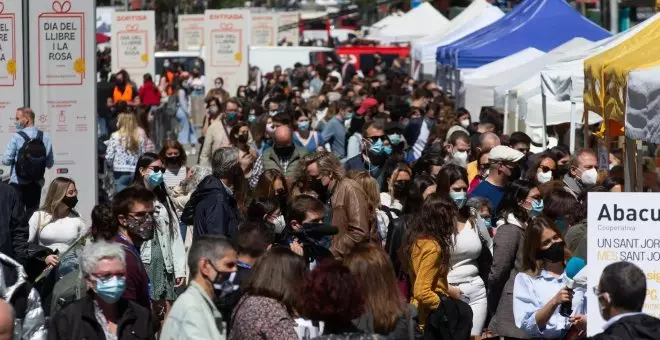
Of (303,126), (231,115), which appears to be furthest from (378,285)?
(231,115)

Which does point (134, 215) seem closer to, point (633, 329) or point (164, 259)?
point (164, 259)

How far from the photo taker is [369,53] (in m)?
53.1

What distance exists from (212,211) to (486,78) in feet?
43.4

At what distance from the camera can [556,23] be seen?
78.0ft

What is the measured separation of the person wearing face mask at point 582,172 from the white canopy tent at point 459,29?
66.9 ft

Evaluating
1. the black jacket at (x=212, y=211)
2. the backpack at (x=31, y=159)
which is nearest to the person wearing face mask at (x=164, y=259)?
the black jacket at (x=212, y=211)

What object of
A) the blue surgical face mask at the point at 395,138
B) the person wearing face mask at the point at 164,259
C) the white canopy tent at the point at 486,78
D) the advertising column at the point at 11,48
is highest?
the advertising column at the point at 11,48

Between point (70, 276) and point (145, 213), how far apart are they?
65 cm

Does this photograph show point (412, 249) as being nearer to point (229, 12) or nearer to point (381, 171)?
point (381, 171)

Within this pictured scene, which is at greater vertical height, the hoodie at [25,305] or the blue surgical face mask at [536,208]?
the blue surgical face mask at [536,208]

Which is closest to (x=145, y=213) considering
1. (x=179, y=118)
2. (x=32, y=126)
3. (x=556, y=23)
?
(x=32, y=126)

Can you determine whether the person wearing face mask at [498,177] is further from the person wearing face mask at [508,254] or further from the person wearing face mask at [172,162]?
the person wearing face mask at [172,162]

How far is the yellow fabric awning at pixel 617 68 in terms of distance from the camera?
35.8 ft

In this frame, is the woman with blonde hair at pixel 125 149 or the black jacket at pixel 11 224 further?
the woman with blonde hair at pixel 125 149
